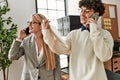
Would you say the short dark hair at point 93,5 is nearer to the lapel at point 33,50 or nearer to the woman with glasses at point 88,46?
the woman with glasses at point 88,46

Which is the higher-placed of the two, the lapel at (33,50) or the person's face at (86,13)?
the person's face at (86,13)

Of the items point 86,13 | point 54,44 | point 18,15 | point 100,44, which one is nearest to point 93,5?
point 86,13

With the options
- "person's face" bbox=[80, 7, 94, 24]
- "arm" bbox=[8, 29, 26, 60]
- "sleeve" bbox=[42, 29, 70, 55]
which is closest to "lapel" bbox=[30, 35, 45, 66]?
"arm" bbox=[8, 29, 26, 60]

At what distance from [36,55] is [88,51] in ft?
1.99

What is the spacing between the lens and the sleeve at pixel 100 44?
121 centimetres

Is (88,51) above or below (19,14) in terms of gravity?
below

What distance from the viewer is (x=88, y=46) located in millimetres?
1282

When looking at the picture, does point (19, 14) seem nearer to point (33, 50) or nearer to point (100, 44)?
point (33, 50)

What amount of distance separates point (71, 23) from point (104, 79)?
6.27ft

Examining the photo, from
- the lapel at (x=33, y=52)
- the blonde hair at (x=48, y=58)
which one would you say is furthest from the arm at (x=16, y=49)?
the blonde hair at (x=48, y=58)

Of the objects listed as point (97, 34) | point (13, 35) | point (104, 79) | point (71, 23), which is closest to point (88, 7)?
point (97, 34)

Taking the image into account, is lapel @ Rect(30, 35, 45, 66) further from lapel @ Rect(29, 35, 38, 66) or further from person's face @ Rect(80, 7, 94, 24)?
person's face @ Rect(80, 7, 94, 24)

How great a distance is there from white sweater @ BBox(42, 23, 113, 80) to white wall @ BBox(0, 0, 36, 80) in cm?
169

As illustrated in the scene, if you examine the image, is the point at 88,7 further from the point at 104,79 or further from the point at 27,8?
the point at 27,8
